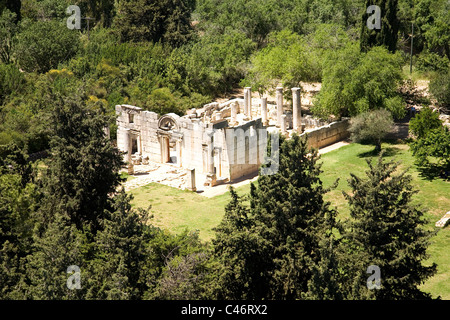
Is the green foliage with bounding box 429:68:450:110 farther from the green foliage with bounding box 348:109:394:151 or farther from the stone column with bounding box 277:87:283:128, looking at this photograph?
the stone column with bounding box 277:87:283:128

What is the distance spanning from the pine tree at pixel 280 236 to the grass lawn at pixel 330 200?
27.1 ft

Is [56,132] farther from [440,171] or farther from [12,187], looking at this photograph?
[440,171]

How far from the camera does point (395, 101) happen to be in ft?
177

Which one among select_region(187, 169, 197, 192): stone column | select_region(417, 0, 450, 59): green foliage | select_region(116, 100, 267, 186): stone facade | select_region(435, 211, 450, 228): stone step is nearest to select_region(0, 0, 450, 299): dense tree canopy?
select_region(417, 0, 450, 59): green foliage

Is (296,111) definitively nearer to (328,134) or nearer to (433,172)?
(328,134)

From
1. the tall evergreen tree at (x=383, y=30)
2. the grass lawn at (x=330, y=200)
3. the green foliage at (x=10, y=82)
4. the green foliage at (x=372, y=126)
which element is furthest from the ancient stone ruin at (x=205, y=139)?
the green foliage at (x=10, y=82)

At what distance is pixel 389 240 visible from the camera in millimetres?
28688

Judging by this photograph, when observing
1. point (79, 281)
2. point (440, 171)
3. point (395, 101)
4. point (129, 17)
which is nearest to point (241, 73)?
point (129, 17)

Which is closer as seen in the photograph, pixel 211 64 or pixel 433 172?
pixel 433 172

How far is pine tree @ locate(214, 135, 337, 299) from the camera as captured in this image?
29.9 metres

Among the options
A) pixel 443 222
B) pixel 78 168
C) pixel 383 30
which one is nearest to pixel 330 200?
pixel 443 222

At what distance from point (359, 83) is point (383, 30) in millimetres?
10023

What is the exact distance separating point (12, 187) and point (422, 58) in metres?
46.4

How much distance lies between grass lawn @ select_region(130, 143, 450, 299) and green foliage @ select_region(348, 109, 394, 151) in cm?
119
